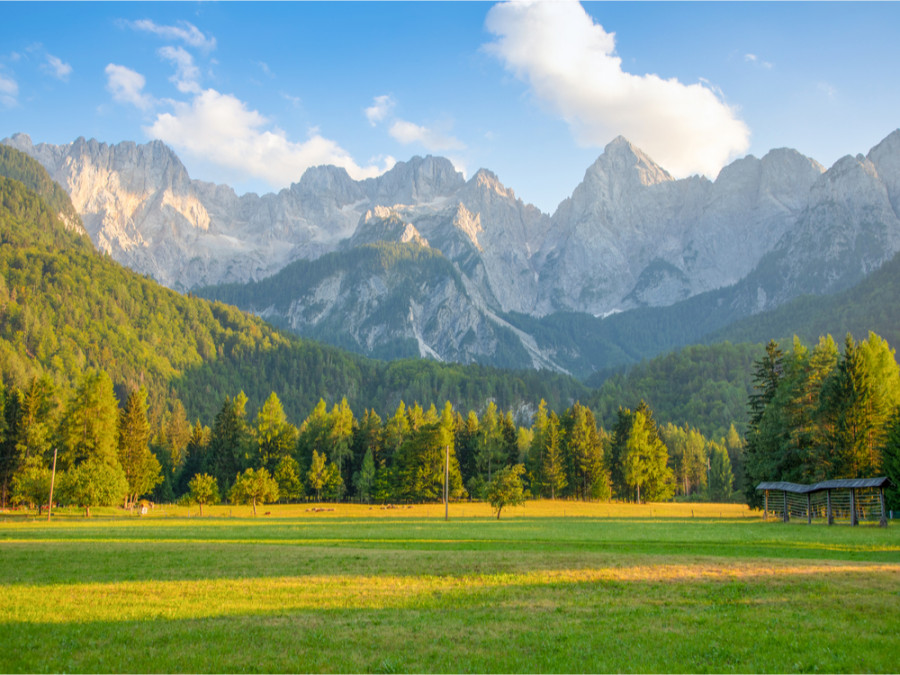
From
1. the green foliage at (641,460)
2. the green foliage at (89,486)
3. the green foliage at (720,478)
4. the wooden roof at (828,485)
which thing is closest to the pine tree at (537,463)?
the green foliage at (641,460)

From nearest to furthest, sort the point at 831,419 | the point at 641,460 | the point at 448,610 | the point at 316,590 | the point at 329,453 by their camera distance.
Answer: the point at 448,610, the point at 316,590, the point at 831,419, the point at 641,460, the point at 329,453

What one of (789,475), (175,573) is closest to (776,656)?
(175,573)

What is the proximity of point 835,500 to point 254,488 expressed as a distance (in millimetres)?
66495

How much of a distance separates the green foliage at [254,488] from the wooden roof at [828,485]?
6072 cm

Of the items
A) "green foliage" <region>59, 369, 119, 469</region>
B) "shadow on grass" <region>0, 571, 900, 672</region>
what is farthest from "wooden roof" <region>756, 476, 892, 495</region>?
"green foliage" <region>59, 369, 119, 469</region>

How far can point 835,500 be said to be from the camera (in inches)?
2076

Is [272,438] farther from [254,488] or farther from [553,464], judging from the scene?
[553,464]

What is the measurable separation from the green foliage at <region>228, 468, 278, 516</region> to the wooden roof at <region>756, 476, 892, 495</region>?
60717 mm

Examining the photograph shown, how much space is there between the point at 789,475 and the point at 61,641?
212 ft

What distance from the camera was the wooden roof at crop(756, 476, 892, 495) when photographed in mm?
46312

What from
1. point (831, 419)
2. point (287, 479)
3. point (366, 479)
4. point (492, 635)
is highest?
point (831, 419)

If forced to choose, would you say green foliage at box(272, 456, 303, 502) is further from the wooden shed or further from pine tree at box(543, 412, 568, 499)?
the wooden shed

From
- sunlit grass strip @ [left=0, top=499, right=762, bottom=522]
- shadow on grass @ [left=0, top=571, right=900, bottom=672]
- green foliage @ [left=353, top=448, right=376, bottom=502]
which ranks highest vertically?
shadow on grass @ [left=0, top=571, right=900, bottom=672]

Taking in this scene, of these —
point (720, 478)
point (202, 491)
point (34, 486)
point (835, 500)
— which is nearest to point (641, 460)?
point (720, 478)
